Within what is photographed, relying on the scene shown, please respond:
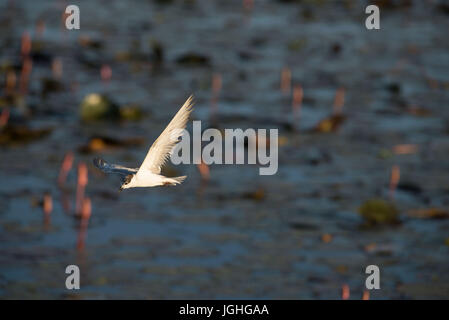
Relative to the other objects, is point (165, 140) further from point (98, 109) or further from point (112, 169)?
point (98, 109)

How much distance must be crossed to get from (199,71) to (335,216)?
18.4 feet

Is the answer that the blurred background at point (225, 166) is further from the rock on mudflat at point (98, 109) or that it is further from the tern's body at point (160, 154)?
the tern's body at point (160, 154)

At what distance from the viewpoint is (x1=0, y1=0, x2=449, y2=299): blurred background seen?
29.4 feet

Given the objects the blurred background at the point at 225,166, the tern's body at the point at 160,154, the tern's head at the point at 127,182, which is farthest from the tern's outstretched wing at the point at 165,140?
the blurred background at the point at 225,166

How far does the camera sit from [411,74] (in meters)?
15.4

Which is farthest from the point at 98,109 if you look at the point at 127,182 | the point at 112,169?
the point at 127,182

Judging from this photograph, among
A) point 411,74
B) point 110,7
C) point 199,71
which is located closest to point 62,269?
point 199,71

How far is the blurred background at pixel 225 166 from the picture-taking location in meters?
8.97

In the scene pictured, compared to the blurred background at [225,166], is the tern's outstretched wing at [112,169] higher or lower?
lower

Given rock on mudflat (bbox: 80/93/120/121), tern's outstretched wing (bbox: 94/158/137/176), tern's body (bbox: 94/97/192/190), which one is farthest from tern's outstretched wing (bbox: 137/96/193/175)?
rock on mudflat (bbox: 80/93/120/121)

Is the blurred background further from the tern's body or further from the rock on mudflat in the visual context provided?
the tern's body

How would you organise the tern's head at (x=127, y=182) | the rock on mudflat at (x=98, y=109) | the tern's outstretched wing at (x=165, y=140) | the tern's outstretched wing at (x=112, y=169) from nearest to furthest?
the tern's outstretched wing at (x=165, y=140) → the tern's head at (x=127, y=182) → the tern's outstretched wing at (x=112, y=169) → the rock on mudflat at (x=98, y=109)

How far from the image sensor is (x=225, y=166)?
1138cm

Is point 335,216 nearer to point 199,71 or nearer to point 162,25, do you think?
point 199,71
